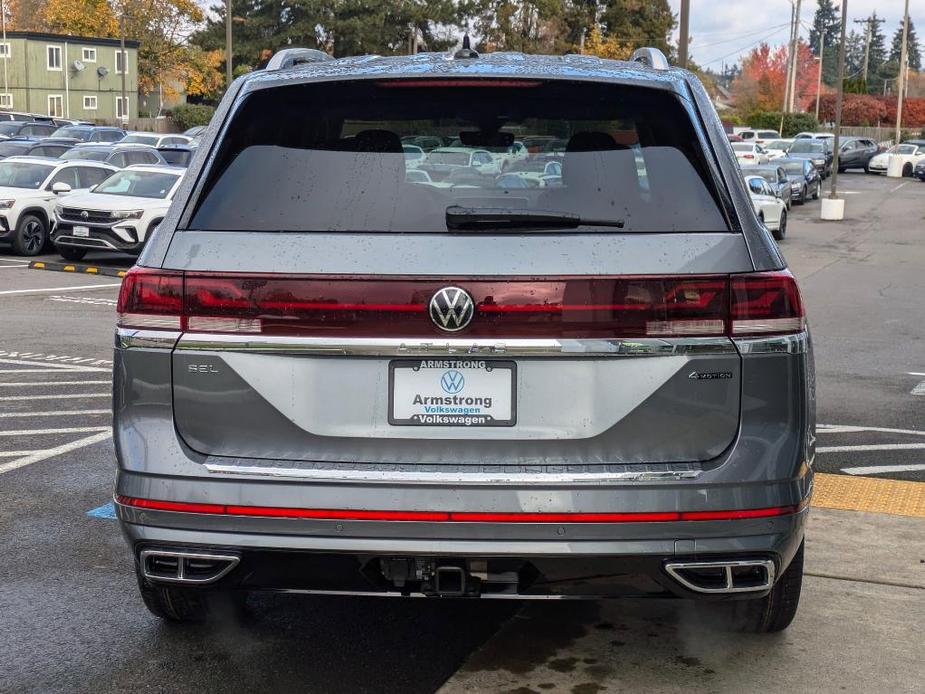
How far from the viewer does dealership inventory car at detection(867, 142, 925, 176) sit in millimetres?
58069

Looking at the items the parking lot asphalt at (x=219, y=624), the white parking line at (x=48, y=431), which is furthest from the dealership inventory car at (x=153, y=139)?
the white parking line at (x=48, y=431)

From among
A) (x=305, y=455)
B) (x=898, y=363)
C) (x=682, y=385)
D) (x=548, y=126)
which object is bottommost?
(x=898, y=363)

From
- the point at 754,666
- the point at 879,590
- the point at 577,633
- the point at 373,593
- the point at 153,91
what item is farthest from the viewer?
the point at 153,91

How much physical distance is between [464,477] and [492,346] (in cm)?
36

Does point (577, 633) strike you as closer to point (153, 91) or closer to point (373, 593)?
point (373, 593)

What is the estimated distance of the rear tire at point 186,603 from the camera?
456 centimetres

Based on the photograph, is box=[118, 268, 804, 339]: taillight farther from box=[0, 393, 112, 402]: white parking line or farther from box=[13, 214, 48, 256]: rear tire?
box=[13, 214, 48, 256]: rear tire

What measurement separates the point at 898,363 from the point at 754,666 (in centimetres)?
818

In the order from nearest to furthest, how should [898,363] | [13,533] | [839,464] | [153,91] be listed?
[13,533] < [839,464] < [898,363] < [153,91]

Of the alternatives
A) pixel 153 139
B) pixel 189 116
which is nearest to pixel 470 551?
pixel 153 139

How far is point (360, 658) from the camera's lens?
14.7 feet

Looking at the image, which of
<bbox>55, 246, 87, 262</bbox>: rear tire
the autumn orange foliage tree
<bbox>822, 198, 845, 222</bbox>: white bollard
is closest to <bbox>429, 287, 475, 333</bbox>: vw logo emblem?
<bbox>55, 246, 87, 262</bbox>: rear tire

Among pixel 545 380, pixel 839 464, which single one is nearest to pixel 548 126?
pixel 545 380

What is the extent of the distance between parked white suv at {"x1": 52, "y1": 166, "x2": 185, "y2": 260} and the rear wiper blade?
17388mm
